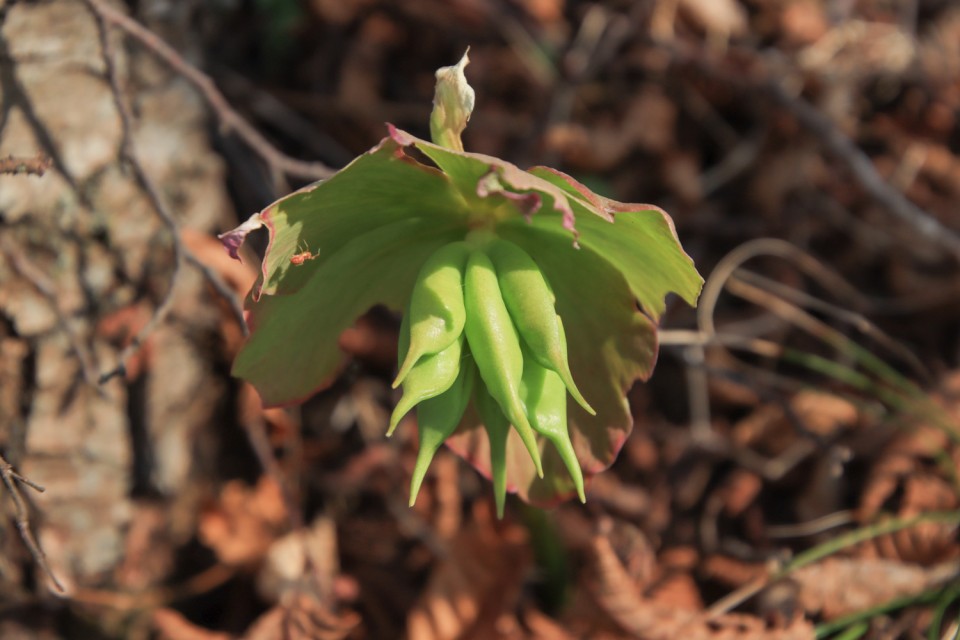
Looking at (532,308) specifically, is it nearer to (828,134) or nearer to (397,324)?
(397,324)

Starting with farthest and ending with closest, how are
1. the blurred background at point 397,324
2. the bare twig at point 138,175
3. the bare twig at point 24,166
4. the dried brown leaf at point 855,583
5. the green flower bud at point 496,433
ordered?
the dried brown leaf at point 855,583, the blurred background at point 397,324, the bare twig at point 138,175, the bare twig at point 24,166, the green flower bud at point 496,433

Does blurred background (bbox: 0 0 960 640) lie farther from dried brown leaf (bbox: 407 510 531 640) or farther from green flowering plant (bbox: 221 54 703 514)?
green flowering plant (bbox: 221 54 703 514)

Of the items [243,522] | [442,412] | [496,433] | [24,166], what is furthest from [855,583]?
[24,166]

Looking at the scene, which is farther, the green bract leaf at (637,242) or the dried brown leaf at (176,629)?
the dried brown leaf at (176,629)

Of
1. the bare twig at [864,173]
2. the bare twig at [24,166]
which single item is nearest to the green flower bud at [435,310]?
the bare twig at [24,166]

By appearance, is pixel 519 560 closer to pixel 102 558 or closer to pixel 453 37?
pixel 102 558

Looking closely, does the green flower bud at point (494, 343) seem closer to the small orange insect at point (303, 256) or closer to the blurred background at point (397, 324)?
the small orange insect at point (303, 256)

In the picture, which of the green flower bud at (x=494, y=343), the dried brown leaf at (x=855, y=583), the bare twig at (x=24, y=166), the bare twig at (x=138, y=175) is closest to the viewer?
the green flower bud at (x=494, y=343)

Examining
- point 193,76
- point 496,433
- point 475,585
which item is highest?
point 193,76
